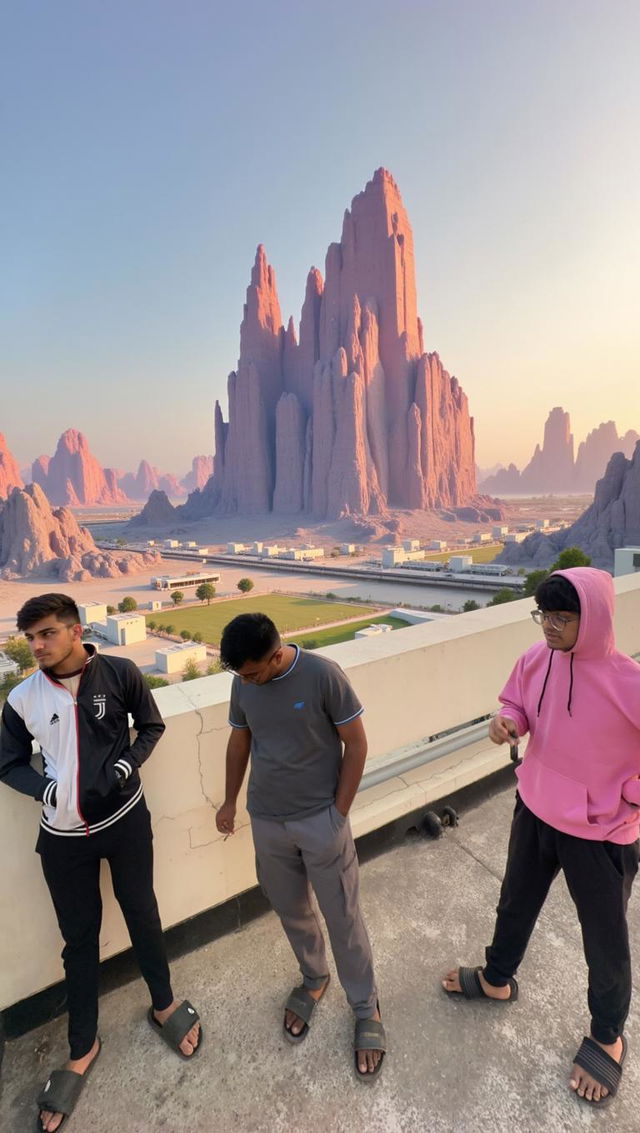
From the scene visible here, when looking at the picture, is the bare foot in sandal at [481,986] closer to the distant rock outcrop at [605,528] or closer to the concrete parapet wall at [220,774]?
the concrete parapet wall at [220,774]

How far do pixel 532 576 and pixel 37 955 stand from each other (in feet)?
102

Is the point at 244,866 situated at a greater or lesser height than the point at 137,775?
lesser

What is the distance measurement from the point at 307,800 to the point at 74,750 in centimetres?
89

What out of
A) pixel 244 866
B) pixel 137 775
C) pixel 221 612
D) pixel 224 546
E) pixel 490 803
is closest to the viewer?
pixel 137 775

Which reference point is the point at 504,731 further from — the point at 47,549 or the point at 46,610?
the point at 47,549

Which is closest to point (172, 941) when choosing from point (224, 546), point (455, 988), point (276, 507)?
point (455, 988)

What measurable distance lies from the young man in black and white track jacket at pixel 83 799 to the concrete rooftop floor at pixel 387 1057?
132 mm

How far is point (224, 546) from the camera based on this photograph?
6812cm

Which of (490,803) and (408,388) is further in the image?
(408,388)

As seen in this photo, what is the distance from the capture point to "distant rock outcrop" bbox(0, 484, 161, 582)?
168ft

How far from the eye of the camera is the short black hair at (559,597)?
5.87 feet

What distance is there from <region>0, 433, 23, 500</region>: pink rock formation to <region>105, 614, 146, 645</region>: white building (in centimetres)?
15010

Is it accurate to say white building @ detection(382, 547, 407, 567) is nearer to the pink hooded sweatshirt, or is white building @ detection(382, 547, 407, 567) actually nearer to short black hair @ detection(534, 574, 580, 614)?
the pink hooded sweatshirt

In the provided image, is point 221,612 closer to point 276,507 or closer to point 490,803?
point 490,803
